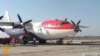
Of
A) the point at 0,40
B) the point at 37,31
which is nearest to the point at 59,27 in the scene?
the point at 37,31

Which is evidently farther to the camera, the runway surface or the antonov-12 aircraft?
the antonov-12 aircraft

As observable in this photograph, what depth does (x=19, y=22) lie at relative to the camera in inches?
1981

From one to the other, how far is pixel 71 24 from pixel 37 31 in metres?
6.66

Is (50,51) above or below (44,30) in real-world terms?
below

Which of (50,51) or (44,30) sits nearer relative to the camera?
(50,51)

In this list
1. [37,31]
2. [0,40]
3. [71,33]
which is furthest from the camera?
[0,40]

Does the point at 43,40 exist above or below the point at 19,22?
below

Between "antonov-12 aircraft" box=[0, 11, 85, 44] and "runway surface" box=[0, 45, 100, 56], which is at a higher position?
"antonov-12 aircraft" box=[0, 11, 85, 44]

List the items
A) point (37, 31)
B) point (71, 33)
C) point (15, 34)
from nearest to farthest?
point (71, 33), point (37, 31), point (15, 34)

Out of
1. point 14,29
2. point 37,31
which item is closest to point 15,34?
point 14,29

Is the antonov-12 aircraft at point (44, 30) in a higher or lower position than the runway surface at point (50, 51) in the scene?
higher

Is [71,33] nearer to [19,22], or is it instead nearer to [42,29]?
[42,29]

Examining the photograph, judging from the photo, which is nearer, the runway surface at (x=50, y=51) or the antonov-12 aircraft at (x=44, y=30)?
the runway surface at (x=50, y=51)

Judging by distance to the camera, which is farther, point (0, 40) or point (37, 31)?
point (0, 40)
